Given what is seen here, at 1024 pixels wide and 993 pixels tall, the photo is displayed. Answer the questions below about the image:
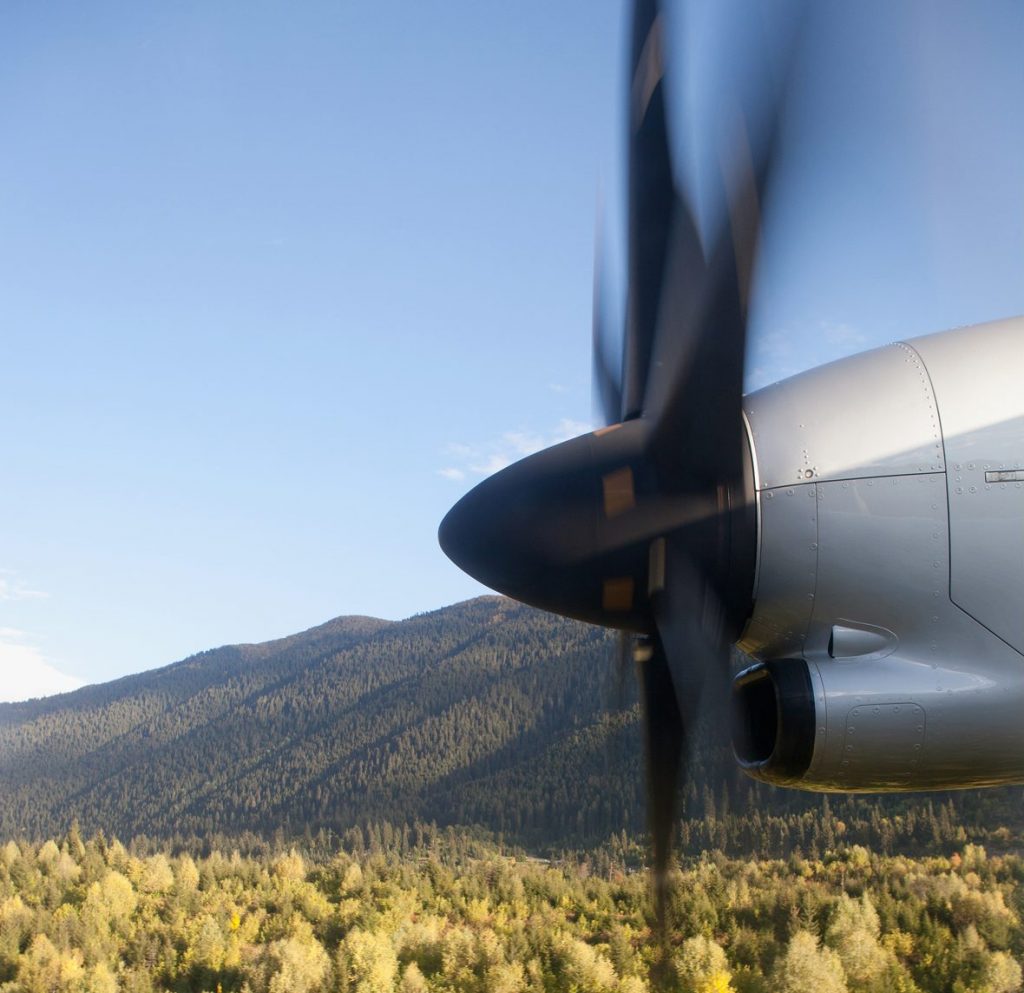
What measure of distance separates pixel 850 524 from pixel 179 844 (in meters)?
160

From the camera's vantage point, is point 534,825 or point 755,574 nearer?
point 755,574

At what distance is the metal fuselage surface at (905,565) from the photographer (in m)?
5.33

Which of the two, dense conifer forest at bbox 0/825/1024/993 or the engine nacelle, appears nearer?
the engine nacelle

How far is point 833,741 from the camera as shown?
5.40 m

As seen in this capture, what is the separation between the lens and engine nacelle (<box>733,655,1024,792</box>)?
5340 millimetres

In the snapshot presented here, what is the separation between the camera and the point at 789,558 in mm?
5516

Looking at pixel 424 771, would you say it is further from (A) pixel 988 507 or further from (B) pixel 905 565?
(A) pixel 988 507

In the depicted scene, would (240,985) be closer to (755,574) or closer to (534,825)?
(755,574)

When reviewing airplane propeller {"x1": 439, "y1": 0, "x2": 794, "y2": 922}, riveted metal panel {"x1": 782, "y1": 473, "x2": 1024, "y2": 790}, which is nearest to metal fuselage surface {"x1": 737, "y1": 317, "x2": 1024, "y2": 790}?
riveted metal panel {"x1": 782, "y1": 473, "x2": 1024, "y2": 790}

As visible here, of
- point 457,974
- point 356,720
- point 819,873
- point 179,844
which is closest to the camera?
point 457,974

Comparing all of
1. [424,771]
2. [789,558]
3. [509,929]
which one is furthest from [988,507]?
[424,771]

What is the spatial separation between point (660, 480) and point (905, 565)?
137cm

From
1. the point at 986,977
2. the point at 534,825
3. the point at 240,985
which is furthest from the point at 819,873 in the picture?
the point at 534,825

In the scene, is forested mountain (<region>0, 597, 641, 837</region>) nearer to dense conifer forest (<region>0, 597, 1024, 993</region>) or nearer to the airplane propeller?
dense conifer forest (<region>0, 597, 1024, 993</region>)
